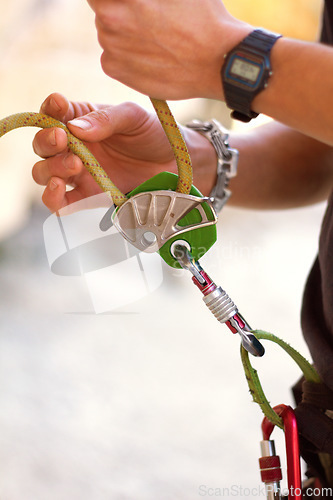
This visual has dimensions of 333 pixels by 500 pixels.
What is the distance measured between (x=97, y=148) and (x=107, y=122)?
60mm

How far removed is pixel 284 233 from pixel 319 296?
6.22 feet

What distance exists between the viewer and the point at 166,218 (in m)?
0.46

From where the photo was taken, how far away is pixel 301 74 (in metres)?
0.42

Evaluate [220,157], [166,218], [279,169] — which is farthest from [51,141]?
[279,169]

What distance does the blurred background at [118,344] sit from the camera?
1164 mm

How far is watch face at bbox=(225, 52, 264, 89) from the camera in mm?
424

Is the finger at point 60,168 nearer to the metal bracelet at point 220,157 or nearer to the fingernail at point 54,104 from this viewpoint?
the fingernail at point 54,104

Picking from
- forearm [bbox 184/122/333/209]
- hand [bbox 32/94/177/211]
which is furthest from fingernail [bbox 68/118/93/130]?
forearm [bbox 184/122/333/209]

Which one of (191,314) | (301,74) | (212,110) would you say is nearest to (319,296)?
(301,74)

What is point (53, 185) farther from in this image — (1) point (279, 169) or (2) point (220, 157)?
(1) point (279, 169)

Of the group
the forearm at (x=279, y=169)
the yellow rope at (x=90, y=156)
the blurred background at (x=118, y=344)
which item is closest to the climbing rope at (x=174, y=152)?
the yellow rope at (x=90, y=156)

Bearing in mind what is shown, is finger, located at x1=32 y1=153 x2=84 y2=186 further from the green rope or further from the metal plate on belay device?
the green rope

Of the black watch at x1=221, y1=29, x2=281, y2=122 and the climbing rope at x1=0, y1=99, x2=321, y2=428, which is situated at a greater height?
the black watch at x1=221, y1=29, x2=281, y2=122

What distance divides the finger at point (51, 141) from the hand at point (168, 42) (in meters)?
0.06
